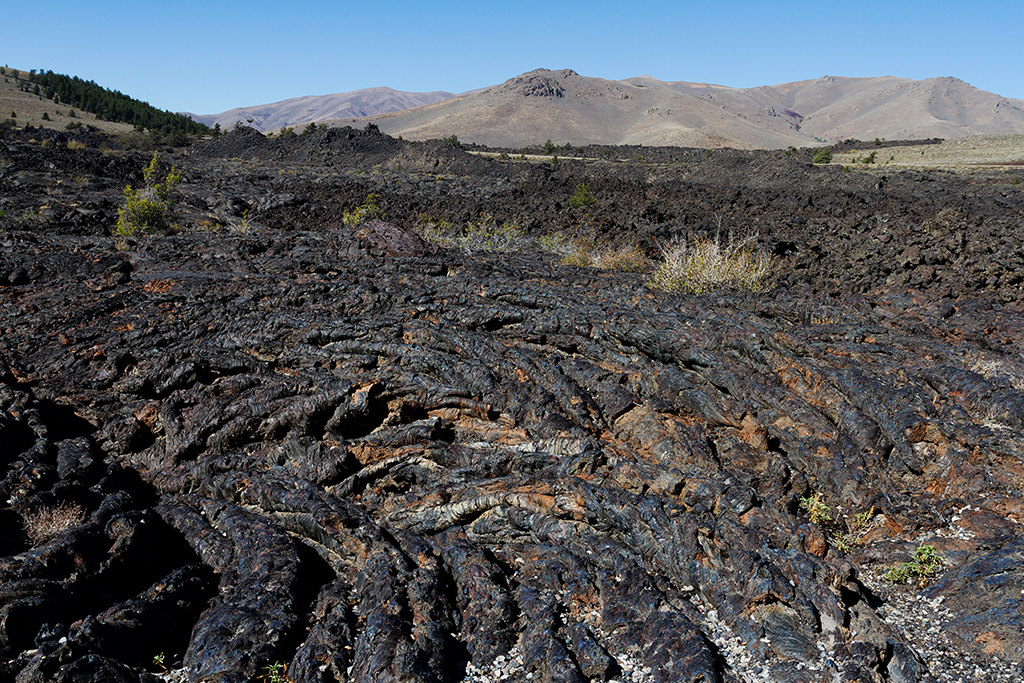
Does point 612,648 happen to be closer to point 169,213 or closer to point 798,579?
point 798,579

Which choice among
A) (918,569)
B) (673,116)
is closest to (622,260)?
(918,569)

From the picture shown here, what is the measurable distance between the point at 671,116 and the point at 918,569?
13342 cm

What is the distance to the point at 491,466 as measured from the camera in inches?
277

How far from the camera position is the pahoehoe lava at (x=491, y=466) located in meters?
4.85

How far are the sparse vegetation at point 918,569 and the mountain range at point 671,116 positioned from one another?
98.8m

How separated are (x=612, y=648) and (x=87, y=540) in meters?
5.06

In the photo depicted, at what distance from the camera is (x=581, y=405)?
771 centimetres

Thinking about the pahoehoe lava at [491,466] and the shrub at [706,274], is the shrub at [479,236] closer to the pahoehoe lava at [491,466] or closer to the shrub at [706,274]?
the pahoehoe lava at [491,466]

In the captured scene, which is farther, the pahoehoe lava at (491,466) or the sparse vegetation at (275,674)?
the pahoehoe lava at (491,466)

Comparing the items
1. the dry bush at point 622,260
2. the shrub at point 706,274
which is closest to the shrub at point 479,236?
the dry bush at point 622,260

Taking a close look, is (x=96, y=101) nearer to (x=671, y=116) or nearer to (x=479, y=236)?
(x=479, y=236)

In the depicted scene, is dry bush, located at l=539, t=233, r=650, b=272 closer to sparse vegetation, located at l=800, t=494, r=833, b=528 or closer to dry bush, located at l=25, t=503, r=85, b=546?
sparse vegetation, located at l=800, t=494, r=833, b=528

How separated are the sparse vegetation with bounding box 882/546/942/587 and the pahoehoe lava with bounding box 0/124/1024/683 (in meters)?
0.11

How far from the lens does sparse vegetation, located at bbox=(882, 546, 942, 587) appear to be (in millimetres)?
5410
